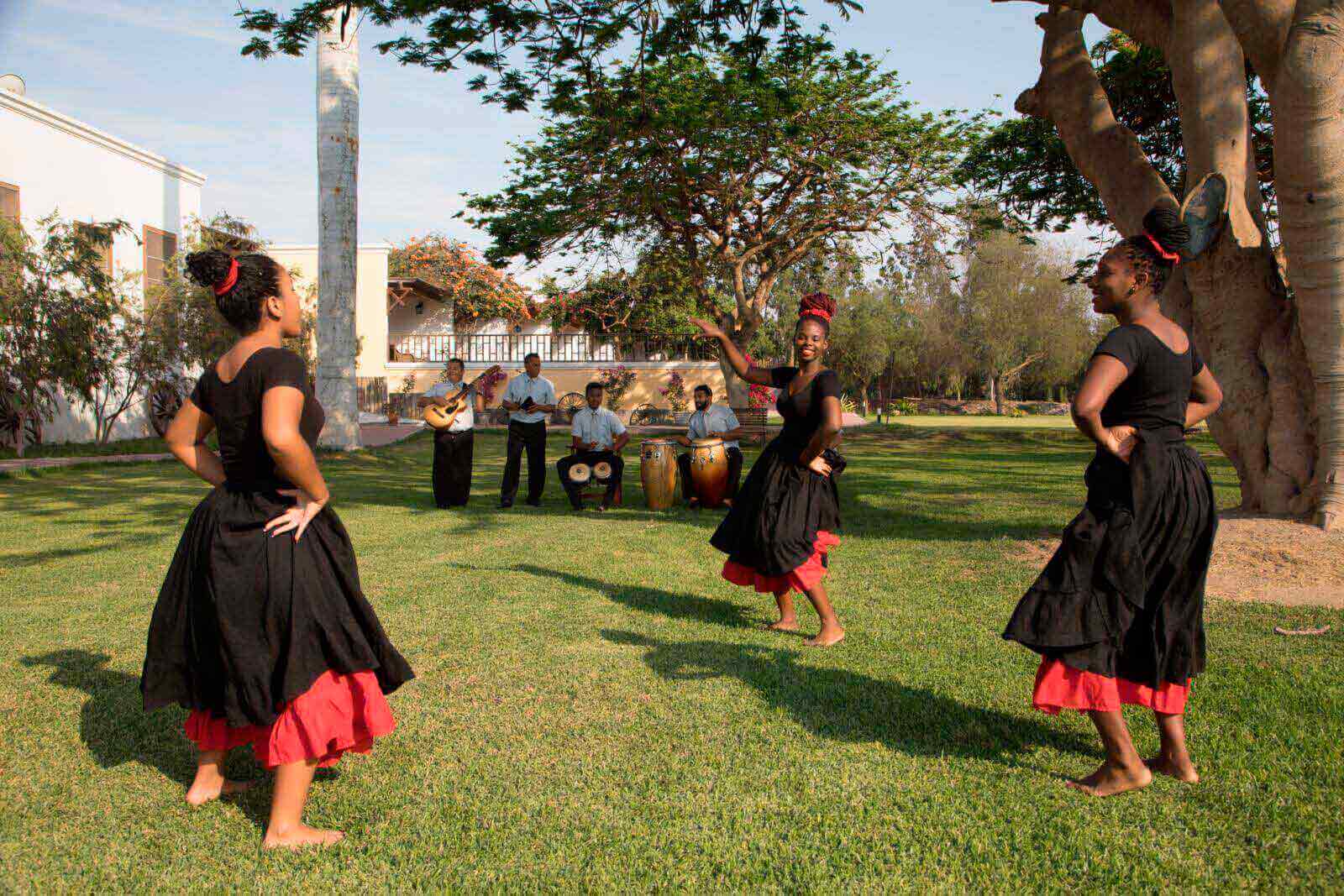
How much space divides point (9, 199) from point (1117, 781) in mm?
20871

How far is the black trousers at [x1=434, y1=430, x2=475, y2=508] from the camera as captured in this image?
37.0 ft

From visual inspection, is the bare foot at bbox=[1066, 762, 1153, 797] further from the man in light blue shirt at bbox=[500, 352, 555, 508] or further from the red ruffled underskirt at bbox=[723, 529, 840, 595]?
the man in light blue shirt at bbox=[500, 352, 555, 508]

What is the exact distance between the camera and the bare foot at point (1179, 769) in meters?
3.49

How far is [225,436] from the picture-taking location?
3096 millimetres

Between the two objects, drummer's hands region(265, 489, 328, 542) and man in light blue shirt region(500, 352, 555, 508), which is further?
man in light blue shirt region(500, 352, 555, 508)

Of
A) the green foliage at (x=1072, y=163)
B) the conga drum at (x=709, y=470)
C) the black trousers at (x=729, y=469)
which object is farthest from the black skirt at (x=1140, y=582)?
the green foliage at (x=1072, y=163)

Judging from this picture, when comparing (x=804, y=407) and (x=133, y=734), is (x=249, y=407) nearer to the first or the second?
(x=133, y=734)

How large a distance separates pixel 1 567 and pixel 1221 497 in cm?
1343

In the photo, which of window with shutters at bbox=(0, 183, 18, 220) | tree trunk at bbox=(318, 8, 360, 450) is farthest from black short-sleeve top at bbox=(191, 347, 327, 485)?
window with shutters at bbox=(0, 183, 18, 220)

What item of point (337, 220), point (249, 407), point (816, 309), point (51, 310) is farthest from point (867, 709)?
point (337, 220)

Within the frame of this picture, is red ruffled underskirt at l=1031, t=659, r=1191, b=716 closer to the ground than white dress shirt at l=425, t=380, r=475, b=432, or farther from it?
closer to the ground

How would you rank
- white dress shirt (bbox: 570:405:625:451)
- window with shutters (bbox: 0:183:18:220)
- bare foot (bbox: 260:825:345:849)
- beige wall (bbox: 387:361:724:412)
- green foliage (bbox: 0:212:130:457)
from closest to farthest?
bare foot (bbox: 260:825:345:849), white dress shirt (bbox: 570:405:625:451), green foliage (bbox: 0:212:130:457), window with shutters (bbox: 0:183:18:220), beige wall (bbox: 387:361:724:412)

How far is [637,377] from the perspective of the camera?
33781 millimetres

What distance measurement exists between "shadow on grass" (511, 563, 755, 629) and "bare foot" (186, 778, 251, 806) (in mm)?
3053
